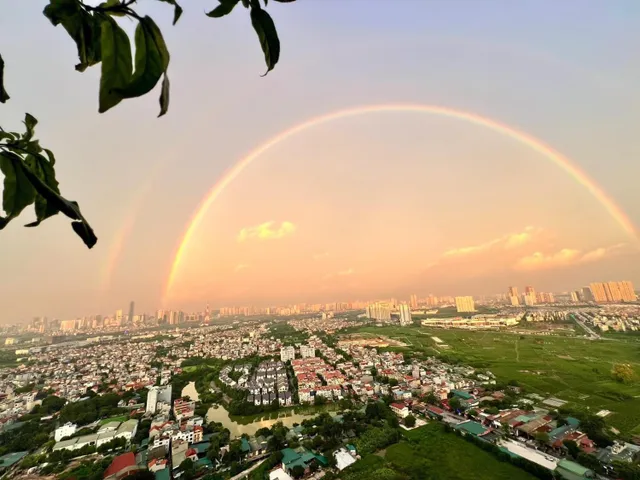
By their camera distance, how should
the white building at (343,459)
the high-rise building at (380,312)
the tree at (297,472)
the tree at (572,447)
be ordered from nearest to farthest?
the tree at (297,472) → the white building at (343,459) → the tree at (572,447) → the high-rise building at (380,312)

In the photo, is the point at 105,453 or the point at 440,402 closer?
the point at 105,453

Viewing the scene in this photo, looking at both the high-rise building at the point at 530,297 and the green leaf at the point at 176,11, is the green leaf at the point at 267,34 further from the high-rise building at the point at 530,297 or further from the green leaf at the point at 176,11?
the high-rise building at the point at 530,297

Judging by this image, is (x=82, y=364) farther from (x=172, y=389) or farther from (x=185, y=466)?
(x=185, y=466)

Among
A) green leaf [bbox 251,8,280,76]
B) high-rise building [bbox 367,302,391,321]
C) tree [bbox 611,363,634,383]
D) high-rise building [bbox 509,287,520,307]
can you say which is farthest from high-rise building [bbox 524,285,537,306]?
green leaf [bbox 251,8,280,76]

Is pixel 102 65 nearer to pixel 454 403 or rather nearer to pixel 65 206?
pixel 65 206

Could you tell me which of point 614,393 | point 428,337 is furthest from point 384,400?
point 428,337

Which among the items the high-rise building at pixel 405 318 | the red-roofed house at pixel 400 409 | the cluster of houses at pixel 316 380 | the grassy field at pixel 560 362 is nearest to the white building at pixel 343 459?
the red-roofed house at pixel 400 409

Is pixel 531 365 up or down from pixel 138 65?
down
